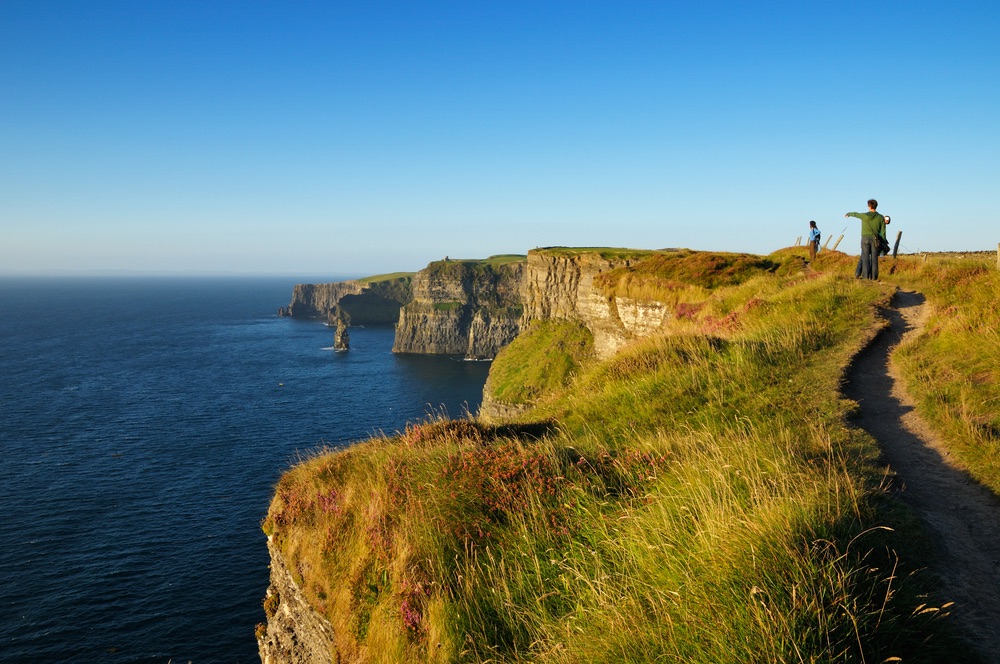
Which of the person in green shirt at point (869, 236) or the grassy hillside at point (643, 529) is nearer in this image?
the grassy hillside at point (643, 529)

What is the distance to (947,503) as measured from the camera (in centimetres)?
742

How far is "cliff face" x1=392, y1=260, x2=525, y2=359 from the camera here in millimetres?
157000

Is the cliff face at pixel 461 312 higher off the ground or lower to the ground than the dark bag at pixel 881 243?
lower

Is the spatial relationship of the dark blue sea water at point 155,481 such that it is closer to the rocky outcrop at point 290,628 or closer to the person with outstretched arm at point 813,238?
the rocky outcrop at point 290,628

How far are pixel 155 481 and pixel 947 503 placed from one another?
61560mm

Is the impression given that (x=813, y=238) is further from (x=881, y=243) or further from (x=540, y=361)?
(x=540, y=361)

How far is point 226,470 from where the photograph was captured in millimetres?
56344

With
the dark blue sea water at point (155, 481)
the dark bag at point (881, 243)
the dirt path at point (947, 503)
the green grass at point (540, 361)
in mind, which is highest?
the dark bag at point (881, 243)

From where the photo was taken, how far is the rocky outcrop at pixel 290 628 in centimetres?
1012

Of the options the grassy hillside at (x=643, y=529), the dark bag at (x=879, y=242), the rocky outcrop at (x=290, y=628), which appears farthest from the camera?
the dark bag at (x=879, y=242)

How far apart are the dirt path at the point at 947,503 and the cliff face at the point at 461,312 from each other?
143 m

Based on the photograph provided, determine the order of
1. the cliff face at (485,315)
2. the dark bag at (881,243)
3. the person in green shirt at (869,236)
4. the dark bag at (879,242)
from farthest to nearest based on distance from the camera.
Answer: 1. the dark bag at (881,243)
2. the dark bag at (879,242)
3. the person in green shirt at (869,236)
4. the cliff face at (485,315)

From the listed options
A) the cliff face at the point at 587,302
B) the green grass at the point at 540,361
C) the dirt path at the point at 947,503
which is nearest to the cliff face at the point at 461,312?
the cliff face at the point at 587,302

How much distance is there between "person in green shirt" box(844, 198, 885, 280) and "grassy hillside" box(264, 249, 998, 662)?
667cm
